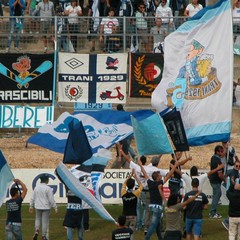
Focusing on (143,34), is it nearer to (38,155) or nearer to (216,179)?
(38,155)

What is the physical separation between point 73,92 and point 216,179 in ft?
30.6

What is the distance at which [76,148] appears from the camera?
2809 centimetres

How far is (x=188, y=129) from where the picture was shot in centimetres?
2823

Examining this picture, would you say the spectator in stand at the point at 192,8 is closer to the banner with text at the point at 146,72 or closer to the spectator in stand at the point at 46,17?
the banner with text at the point at 146,72

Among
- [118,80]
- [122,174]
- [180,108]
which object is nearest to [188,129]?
[180,108]

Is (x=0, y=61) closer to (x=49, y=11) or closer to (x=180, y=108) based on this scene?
(x=49, y=11)

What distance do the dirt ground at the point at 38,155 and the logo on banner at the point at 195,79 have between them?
24.9 ft

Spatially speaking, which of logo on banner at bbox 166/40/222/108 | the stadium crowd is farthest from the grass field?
the stadium crowd

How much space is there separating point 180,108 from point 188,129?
0.53m

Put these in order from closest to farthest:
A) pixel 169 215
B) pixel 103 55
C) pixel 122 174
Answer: pixel 169 215
pixel 122 174
pixel 103 55

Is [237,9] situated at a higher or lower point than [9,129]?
higher

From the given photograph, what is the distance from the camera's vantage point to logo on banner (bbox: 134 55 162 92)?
39.4 metres

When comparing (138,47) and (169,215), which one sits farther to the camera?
(138,47)

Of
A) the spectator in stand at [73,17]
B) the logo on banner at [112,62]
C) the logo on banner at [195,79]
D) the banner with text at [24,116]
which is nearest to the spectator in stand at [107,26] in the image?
the spectator in stand at [73,17]
